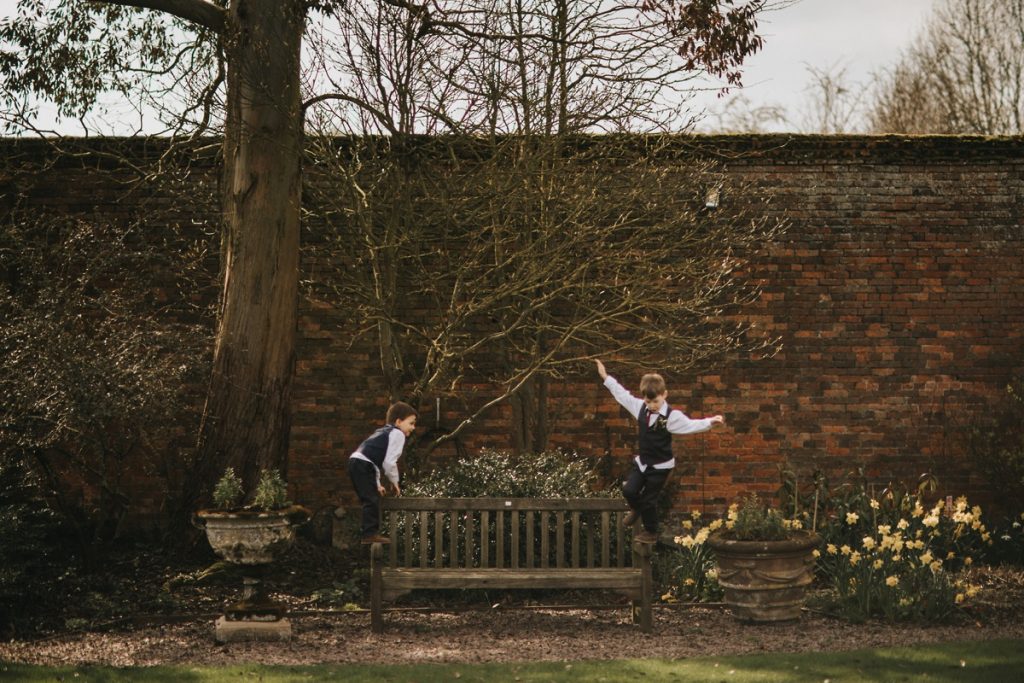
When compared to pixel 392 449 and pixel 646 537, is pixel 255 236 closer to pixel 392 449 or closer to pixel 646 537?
pixel 392 449

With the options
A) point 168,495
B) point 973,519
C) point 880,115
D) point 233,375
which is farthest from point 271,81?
point 880,115

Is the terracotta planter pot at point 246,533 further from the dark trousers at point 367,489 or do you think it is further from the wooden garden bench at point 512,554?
the wooden garden bench at point 512,554

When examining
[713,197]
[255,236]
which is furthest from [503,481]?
[713,197]

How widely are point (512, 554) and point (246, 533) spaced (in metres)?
1.85

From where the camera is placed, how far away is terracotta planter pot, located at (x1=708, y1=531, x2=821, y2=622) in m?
7.39

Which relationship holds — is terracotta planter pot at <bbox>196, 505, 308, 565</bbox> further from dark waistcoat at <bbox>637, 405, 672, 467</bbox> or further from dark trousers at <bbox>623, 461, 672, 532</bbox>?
dark waistcoat at <bbox>637, 405, 672, 467</bbox>

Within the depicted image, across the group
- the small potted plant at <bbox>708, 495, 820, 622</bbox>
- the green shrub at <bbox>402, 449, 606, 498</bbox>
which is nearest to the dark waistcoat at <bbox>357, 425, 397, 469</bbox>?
the green shrub at <bbox>402, 449, 606, 498</bbox>

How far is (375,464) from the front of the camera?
7.41m

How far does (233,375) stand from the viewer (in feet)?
30.1

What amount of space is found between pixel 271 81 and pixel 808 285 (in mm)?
5500

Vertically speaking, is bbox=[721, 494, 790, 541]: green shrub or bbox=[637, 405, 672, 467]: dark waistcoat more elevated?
bbox=[637, 405, 672, 467]: dark waistcoat

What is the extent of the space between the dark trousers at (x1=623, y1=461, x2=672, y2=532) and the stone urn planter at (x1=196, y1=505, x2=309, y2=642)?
7.79 feet

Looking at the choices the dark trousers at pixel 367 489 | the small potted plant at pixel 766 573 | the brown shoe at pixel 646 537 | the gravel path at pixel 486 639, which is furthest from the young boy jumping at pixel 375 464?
the small potted plant at pixel 766 573

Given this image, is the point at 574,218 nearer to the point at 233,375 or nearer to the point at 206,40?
the point at 233,375
